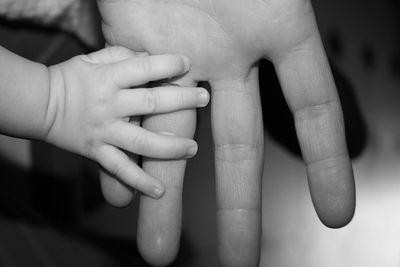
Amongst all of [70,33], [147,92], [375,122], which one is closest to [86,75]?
[147,92]

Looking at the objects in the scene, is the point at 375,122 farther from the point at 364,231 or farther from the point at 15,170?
the point at 15,170

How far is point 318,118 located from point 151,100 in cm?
15

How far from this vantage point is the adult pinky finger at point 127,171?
436 millimetres

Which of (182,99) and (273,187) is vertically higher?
(182,99)

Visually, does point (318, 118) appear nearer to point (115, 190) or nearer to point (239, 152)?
point (239, 152)

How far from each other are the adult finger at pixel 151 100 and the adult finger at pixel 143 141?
0.01 metres

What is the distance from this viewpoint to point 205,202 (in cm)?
61

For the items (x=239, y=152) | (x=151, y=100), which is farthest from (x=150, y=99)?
(x=239, y=152)

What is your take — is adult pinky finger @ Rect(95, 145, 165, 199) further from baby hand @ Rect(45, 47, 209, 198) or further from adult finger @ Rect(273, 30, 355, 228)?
adult finger @ Rect(273, 30, 355, 228)

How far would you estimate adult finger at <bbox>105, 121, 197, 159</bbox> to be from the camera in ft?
1.41

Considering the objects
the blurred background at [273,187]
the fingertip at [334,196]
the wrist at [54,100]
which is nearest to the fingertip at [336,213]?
the fingertip at [334,196]

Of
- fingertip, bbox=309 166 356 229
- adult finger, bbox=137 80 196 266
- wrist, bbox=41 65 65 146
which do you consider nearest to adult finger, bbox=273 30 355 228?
fingertip, bbox=309 166 356 229

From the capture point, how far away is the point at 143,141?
43cm

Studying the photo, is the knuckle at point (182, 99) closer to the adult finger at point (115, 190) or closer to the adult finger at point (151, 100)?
the adult finger at point (151, 100)
